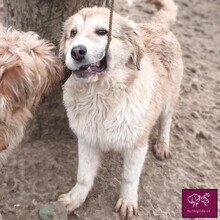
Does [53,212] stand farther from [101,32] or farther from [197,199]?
[101,32]

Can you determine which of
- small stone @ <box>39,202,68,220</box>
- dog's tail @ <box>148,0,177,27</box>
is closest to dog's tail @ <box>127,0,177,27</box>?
dog's tail @ <box>148,0,177,27</box>

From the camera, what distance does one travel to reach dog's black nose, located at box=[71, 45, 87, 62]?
8.81 ft

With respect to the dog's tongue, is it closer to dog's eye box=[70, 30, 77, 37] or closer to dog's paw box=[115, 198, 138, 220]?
dog's eye box=[70, 30, 77, 37]

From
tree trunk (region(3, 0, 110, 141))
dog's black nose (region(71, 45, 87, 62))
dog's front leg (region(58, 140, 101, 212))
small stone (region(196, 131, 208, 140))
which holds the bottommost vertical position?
dog's front leg (region(58, 140, 101, 212))

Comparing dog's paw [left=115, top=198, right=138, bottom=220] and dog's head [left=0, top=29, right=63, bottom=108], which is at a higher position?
dog's head [left=0, top=29, right=63, bottom=108]

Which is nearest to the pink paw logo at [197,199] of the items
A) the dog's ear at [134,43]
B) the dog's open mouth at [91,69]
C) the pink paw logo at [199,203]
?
the pink paw logo at [199,203]

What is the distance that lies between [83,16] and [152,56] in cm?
76

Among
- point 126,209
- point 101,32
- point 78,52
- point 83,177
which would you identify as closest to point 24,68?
point 78,52

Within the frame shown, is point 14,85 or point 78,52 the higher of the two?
point 78,52

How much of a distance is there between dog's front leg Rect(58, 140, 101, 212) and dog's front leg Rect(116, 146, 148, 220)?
244mm

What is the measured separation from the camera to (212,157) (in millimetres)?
4082

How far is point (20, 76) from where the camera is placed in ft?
8.33

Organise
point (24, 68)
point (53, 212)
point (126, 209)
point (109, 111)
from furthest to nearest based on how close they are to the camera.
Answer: point (126, 209)
point (53, 212)
point (109, 111)
point (24, 68)

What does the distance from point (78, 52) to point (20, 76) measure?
38 cm
